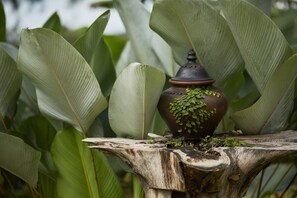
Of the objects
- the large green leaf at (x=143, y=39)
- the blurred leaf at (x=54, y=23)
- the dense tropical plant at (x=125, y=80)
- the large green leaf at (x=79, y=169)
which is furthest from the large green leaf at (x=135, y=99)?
the blurred leaf at (x=54, y=23)

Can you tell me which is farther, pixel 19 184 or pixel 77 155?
pixel 19 184

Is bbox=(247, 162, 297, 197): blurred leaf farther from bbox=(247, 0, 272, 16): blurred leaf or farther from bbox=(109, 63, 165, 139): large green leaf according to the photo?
bbox=(109, 63, 165, 139): large green leaf

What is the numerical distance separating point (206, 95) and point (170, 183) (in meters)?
0.24

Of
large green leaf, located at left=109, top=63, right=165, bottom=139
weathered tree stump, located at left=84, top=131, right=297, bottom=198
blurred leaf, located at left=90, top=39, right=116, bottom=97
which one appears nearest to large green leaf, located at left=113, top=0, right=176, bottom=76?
blurred leaf, located at left=90, top=39, right=116, bottom=97

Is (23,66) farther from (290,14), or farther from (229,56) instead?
(290,14)

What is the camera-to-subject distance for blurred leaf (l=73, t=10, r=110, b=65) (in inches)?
63.5

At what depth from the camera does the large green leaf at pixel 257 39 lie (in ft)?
4.79

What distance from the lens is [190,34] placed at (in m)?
1.55

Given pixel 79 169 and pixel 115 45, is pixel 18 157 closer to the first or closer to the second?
pixel 79 169

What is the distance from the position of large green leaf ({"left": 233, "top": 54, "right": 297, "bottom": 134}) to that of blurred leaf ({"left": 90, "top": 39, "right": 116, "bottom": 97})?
511mm

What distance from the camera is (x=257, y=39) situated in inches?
59.4

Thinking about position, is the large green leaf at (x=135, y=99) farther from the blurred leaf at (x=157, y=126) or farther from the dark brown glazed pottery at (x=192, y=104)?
the blurred leaf at (x=157, y=126)

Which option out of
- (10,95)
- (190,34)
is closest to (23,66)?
(10,95)

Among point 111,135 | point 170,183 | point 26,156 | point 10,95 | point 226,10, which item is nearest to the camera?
point 170,183
